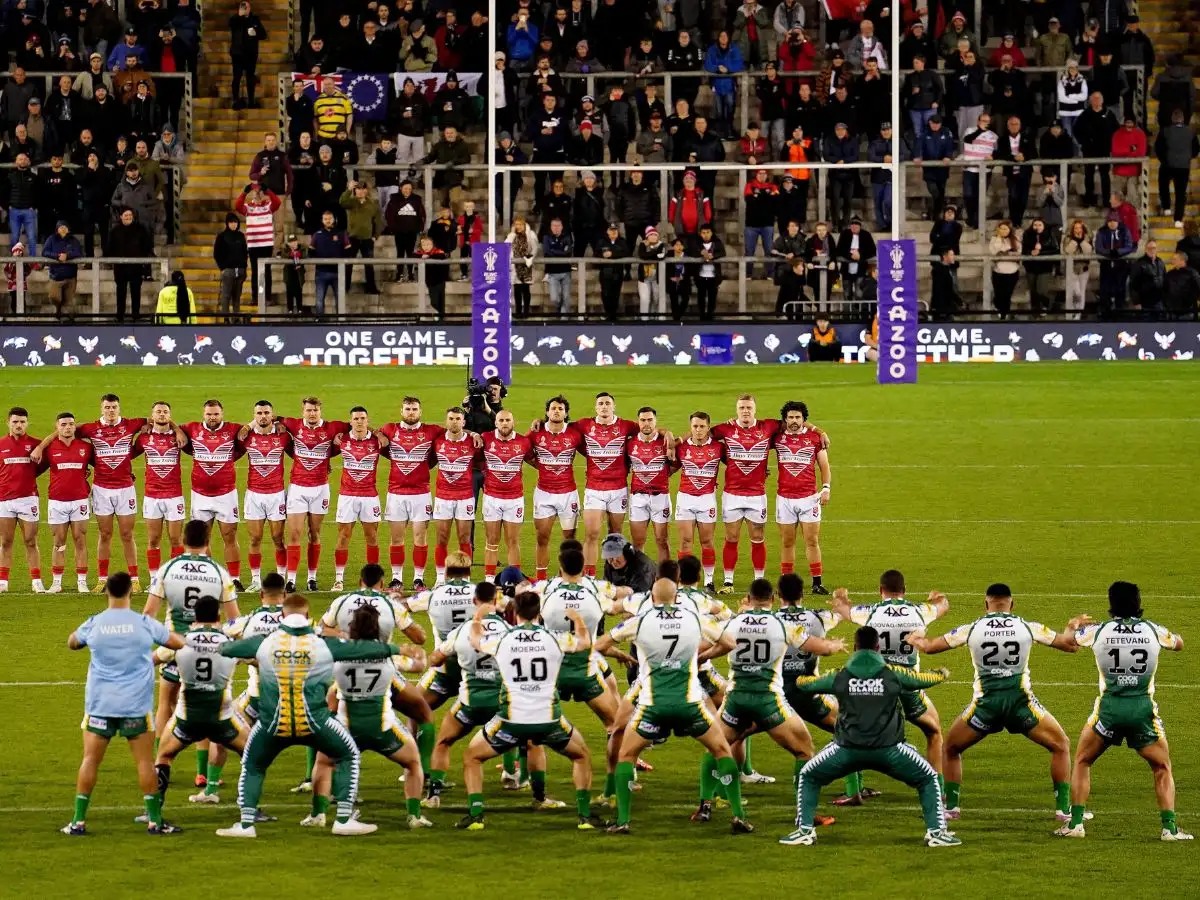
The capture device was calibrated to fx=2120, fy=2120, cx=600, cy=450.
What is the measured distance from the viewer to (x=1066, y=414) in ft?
111

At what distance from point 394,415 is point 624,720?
17.2 meters

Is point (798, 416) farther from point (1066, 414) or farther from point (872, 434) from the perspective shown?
point (1066, 414)

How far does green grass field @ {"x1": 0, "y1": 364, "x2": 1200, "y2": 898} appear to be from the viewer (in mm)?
14055

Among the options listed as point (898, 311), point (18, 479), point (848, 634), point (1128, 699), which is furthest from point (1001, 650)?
point (898, 311)

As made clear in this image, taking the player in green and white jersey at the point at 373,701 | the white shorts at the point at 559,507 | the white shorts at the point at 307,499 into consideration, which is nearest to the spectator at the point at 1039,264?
the white shorts at the point at 559,507

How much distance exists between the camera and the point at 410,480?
2330 centimetres

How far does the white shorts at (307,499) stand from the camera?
23.2 metres

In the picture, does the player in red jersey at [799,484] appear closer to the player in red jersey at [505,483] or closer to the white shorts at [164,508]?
the player in red jersey at [505,483]

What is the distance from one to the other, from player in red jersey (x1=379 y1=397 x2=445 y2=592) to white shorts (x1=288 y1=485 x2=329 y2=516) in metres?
0.73

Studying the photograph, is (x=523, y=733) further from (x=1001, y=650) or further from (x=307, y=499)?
(x=307, y=499)

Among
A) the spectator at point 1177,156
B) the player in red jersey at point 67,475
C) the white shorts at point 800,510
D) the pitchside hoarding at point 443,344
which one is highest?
the spectator at point 1177,156

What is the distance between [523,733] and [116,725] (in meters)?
2.78

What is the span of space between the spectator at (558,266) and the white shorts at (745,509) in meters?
15.3

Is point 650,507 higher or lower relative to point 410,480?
lower
